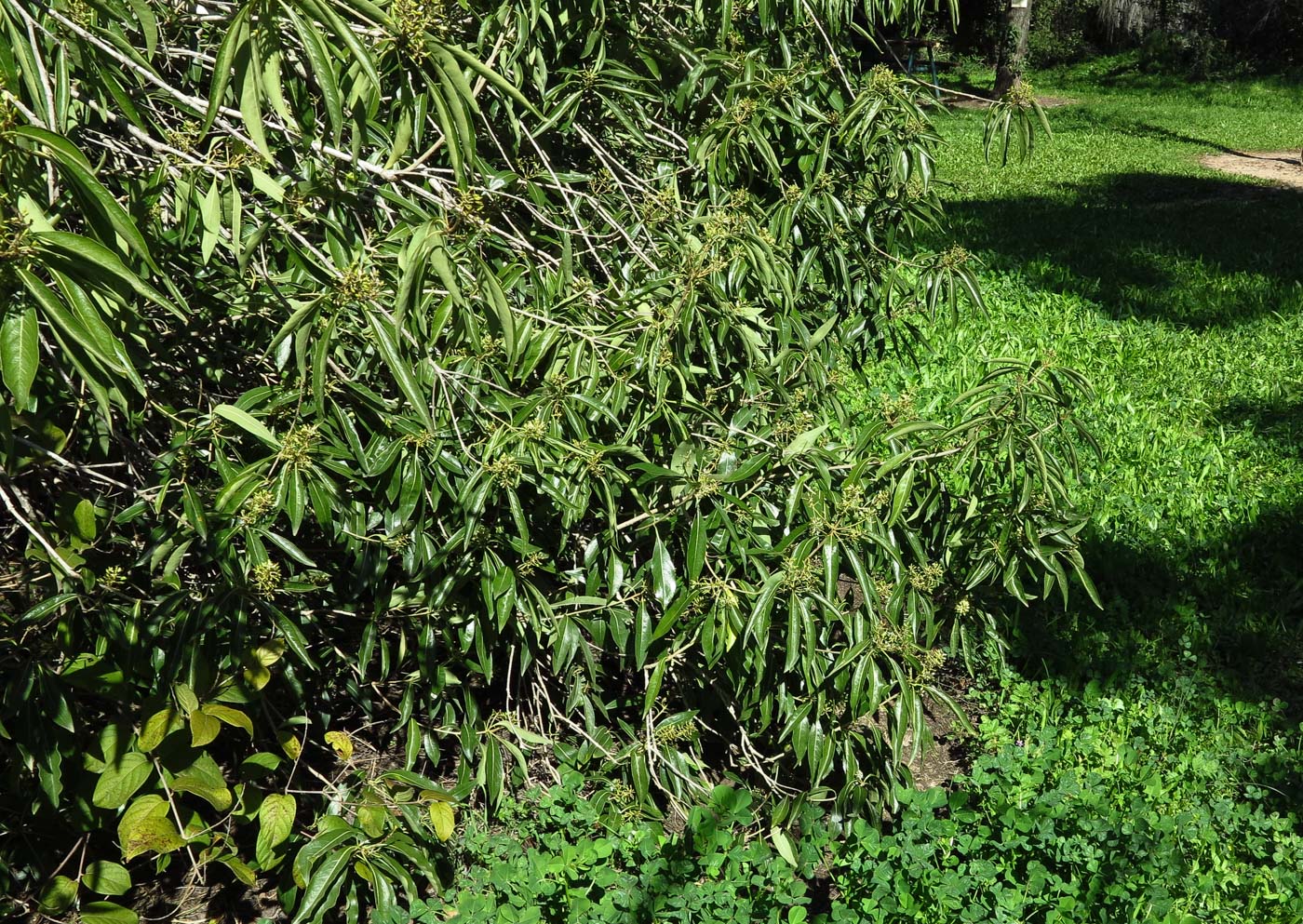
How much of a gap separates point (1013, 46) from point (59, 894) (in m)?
18.0

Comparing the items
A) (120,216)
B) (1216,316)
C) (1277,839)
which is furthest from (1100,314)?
(120,216)

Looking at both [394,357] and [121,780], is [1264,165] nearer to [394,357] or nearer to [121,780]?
[394,357]

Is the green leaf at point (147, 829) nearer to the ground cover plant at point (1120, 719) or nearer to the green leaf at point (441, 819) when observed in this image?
the green leaf at point (441, 819)

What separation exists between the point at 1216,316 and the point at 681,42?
5.26 m

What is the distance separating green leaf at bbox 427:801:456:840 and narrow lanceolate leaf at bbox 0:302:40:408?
1.47 metres

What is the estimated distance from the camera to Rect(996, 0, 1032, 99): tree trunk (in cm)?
1711

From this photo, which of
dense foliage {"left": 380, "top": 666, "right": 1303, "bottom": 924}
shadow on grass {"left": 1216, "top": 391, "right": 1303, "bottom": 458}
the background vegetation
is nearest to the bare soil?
shadow on grass {"left": 1216, "top": 391, "right": 1303, "bottom": 458}

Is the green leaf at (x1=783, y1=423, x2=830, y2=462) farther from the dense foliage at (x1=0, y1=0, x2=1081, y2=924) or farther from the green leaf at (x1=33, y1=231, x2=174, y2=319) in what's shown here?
the green leaf at (x1=33, y1=231, x2=174, y2=319)

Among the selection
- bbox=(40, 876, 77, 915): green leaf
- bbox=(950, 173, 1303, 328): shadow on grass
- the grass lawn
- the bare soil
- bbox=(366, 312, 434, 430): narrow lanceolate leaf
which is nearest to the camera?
bbox=(366, 312, 434, 430): narrow lanceolate leaf

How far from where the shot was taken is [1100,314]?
712 cm

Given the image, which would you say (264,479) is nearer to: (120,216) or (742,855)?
(120,216)

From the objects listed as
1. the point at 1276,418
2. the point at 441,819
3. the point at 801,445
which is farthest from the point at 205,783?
the point at 1276,418

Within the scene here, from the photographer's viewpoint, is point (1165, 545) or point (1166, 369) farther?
point (1166, 369)

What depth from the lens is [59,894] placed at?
241 centimetres
